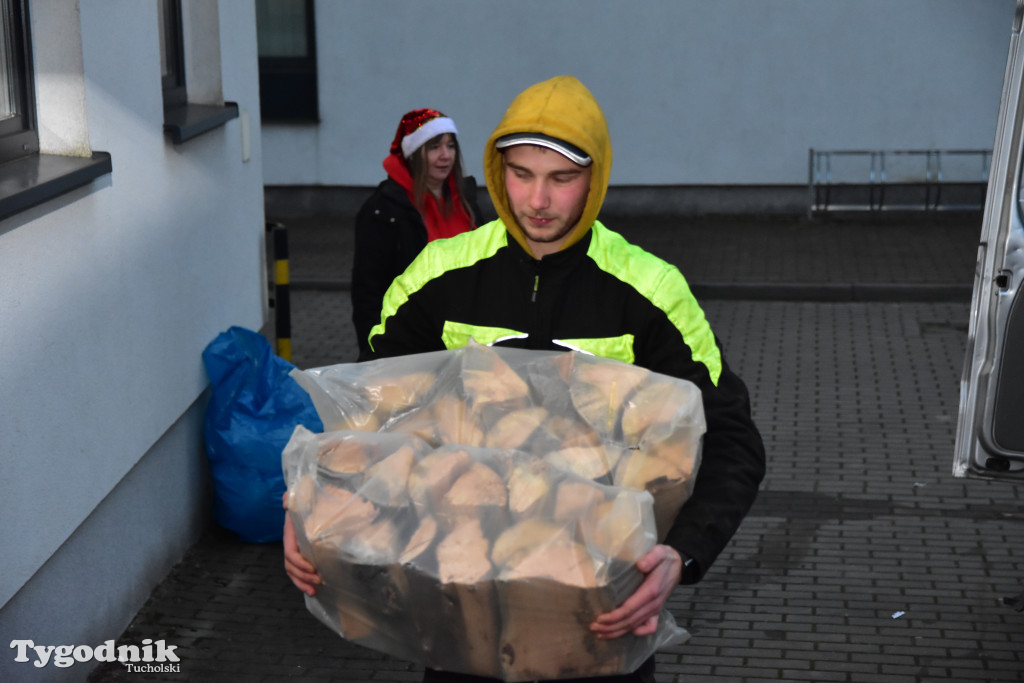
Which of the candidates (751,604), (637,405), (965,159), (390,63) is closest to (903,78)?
(965,159)

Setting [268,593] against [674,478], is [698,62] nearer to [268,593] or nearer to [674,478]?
[268,593]

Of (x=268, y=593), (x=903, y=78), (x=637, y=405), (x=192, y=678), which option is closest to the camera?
(x=637, y=405)

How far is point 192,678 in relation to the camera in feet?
14.4

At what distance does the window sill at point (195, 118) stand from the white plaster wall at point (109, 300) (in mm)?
64

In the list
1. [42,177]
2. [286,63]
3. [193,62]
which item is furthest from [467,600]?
[286,63]

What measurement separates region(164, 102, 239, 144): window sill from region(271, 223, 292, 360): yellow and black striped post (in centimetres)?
64

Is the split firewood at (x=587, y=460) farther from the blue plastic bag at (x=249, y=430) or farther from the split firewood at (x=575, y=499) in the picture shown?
the blue plastic bag at (x=249, y=430)

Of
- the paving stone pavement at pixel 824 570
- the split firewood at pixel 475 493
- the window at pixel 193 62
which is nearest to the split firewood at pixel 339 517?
the split firewood at pixel 475 493

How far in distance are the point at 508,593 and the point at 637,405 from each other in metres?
0.45

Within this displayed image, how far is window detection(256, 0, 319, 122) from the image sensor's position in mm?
14422

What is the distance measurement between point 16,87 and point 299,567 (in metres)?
2.54

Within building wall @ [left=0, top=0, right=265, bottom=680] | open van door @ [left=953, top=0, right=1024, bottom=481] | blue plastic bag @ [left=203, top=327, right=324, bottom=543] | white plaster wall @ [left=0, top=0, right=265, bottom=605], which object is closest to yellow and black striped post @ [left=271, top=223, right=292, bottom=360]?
white plaster wall @ [left=0, top=0, right=265, bottom=605]

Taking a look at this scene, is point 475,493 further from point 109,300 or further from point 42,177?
point 109,300

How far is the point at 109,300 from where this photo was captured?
440 centimetres
